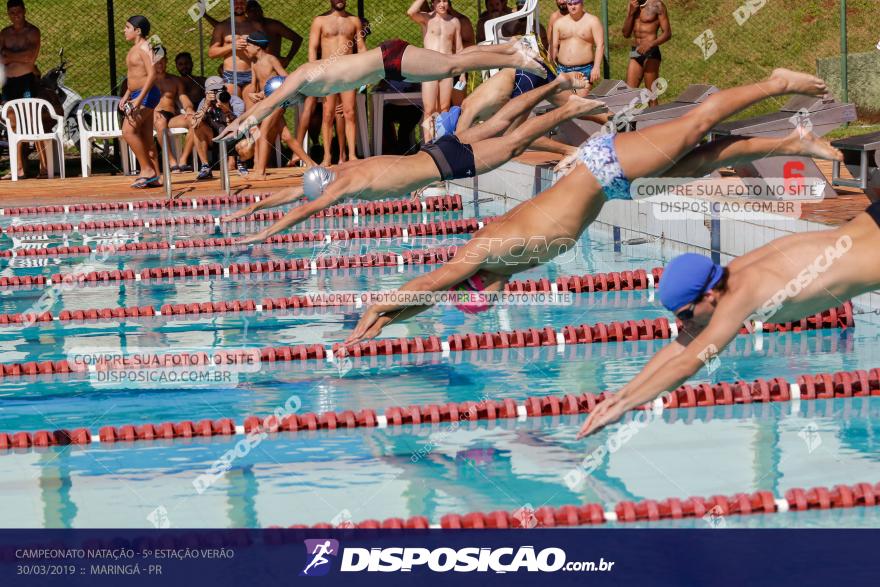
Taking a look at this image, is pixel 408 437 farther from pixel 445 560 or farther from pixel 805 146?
pixel 805 146

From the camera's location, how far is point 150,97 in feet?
47.1

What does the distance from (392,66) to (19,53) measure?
374 inches

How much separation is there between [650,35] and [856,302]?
767 cm

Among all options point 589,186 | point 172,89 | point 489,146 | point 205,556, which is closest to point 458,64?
point 489,146

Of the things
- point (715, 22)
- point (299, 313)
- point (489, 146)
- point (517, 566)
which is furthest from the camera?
point (715, 22)

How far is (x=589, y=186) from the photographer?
6027mm

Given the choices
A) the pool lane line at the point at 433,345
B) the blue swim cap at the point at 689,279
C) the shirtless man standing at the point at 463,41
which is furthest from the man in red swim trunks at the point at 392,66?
the shirtless man standing at the point at 463,41

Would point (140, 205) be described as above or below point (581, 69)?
below

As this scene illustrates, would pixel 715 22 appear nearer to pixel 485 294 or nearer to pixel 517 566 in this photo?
pixel 485 294

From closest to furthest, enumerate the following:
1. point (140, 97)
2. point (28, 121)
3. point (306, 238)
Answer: point (306, 238) < point (140, 97) < point (28, 121)

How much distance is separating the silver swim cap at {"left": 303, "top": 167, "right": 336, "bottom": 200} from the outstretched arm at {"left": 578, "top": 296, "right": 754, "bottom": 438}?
2995mm

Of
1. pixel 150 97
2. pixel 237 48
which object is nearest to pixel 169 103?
pixel 150 97

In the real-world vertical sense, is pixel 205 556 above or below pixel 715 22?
below

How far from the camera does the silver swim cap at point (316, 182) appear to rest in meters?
7.09
